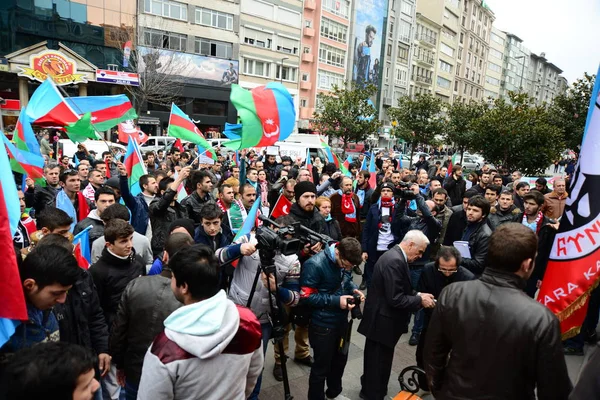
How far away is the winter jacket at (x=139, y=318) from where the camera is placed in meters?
2.70

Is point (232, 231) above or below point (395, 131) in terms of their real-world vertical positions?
below

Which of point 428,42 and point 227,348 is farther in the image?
point 428,42

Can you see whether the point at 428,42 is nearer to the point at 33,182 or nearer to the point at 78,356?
the point at 33,182

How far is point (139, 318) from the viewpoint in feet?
8.90

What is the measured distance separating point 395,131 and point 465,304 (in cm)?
2839

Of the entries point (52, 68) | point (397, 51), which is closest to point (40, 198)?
point (52, 68)

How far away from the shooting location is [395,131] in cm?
2956

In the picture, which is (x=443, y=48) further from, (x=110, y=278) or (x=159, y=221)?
(x=110, y=278)

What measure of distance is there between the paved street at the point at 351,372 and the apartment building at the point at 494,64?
81.1m

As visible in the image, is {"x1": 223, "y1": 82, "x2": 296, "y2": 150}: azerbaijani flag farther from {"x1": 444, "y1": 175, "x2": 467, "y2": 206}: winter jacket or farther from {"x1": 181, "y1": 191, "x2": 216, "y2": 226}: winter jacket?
{"x1": 444, "y1": 175, "x2": 467, "y2": 206}: winter jacket

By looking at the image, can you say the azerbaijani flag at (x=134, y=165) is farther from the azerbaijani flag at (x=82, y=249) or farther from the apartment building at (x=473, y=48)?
the apartment building at (x=473, y=48)

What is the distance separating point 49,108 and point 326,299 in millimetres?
6627

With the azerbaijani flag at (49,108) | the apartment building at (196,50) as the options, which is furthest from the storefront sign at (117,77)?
the azerbaijani flag at (49,108)

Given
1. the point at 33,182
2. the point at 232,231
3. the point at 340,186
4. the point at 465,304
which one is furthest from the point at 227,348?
the point at 33,182
